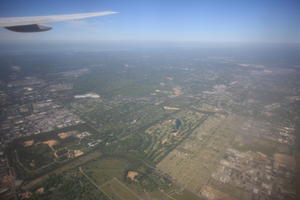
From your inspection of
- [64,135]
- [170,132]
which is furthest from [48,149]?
[170,132]

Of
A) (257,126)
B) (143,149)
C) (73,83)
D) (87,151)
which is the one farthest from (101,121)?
(73,83)

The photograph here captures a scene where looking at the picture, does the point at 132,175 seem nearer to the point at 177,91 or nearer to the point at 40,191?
the point at 40,191

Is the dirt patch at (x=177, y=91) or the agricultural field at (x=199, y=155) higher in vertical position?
the dirt patch at (x=177, y=91)

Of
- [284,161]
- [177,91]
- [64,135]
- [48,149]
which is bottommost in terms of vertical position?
[284,161]

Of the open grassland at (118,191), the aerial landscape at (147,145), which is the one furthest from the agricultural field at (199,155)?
the open grassland at (118,191)

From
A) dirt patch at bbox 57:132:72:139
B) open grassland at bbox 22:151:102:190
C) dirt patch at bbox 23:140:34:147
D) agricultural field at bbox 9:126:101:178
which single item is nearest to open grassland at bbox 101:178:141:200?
open grassland at bbox 22:151:102:190

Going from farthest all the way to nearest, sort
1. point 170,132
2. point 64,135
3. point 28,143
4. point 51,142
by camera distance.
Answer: point 170,132 < point 64,135 < point 51,142 < point 28,143

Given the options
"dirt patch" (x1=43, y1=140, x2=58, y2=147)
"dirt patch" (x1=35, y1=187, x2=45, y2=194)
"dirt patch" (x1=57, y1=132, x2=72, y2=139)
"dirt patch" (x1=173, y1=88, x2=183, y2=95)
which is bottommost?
"dirt patch" (x1=35, y1=187, x2=45, y2=194)

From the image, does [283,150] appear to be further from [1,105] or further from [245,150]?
[1,105]

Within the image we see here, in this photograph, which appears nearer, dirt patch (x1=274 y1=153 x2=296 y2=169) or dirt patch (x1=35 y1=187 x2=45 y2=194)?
dirt patch (x1=35 y1=187 x2=45 y2=194)

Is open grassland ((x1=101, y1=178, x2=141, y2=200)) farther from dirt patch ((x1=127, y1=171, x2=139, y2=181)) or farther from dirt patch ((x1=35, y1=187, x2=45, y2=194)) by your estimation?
dirt patch ((x1=35, y1=187, x2=45, y2=194))

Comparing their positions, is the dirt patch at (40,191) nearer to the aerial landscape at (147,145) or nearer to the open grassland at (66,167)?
the aerial landscape at (147,145)

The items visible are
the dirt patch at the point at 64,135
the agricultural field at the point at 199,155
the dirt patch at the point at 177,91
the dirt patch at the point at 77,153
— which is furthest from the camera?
the dirt patch at the point at 177,91
